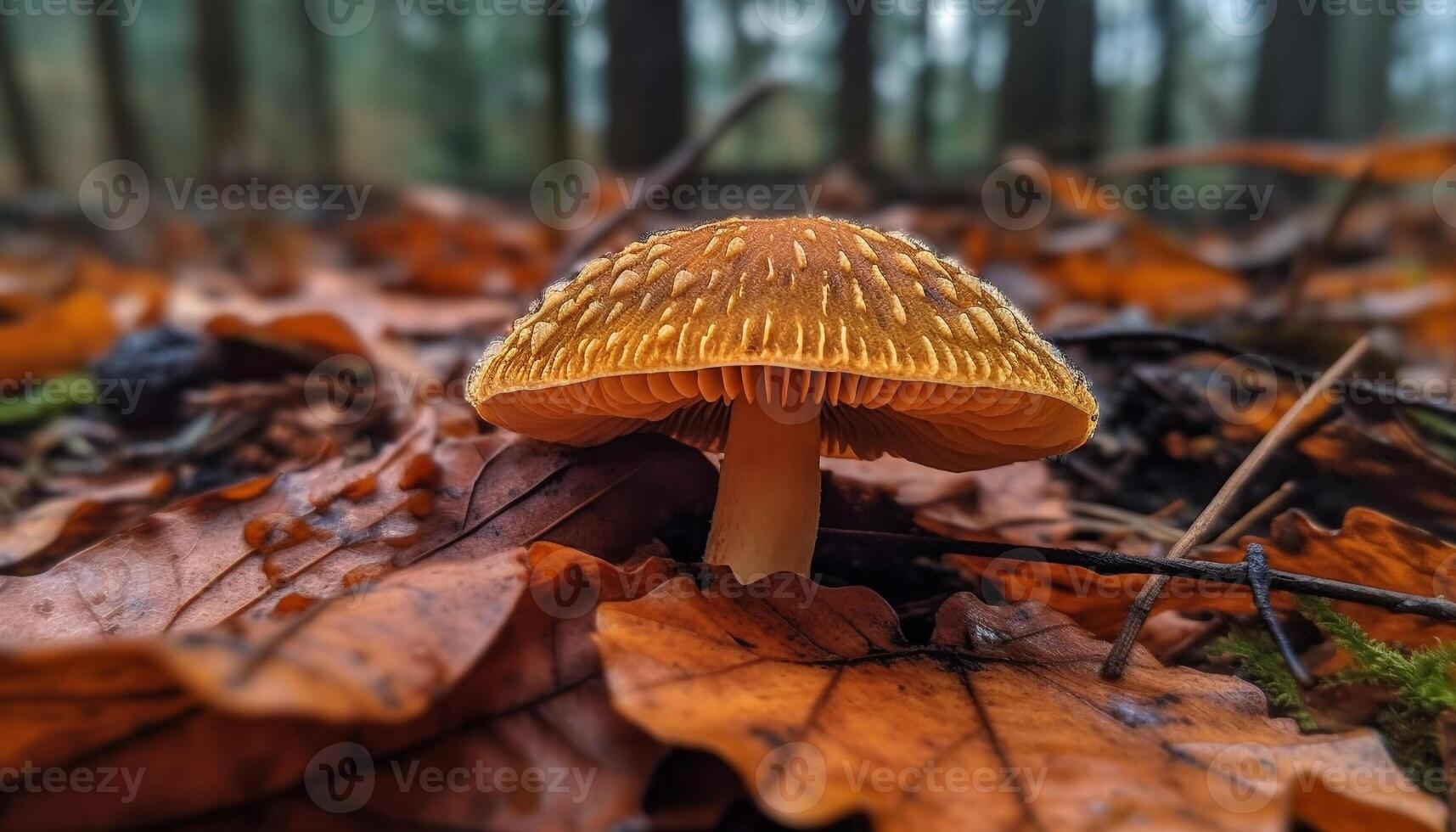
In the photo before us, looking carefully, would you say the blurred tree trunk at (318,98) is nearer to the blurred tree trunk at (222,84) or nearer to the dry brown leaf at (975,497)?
the blurred tree trunk at (222,84)

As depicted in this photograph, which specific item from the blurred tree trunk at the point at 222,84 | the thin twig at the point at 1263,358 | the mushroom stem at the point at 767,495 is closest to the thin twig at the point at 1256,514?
the thin twig at the point at 1263,358

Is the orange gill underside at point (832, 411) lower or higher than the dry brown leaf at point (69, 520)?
higher

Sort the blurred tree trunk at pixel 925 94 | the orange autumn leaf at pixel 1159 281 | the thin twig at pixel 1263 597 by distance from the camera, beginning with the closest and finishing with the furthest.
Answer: the thin twig at pixel 1263 597, the orange autumn leaf at pixel 1159 281, the blurred tree trunk at pixel 925 94

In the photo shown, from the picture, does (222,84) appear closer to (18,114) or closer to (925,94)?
(18,114)

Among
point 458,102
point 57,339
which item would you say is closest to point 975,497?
point 57,339

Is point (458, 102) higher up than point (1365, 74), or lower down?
lower down
